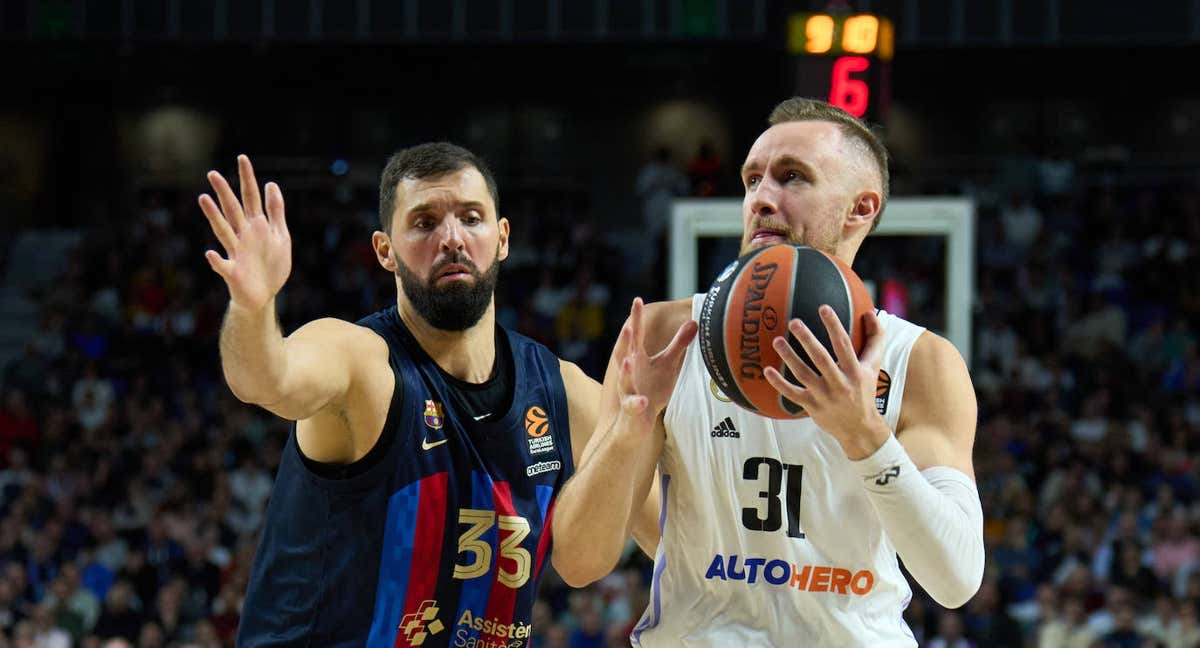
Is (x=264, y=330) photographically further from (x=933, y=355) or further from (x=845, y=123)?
(x=933, y=355)

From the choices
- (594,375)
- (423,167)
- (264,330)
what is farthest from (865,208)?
(594,375)

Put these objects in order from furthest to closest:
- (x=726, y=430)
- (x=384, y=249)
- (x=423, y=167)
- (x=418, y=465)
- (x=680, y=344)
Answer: (x=384, y=249) → (x=423, y=167) → (x=418, y=465) → (x=726, y=430) → (x=680, y=344)

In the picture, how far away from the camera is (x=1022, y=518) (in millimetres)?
12188

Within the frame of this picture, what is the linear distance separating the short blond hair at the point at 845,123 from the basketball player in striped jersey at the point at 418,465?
3.52ft

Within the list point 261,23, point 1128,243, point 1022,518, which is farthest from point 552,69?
point 1022,518

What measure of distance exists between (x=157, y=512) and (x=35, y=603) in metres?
1.32

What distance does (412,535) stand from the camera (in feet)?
14.2

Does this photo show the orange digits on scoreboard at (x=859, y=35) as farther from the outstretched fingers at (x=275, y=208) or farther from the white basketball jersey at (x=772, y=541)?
the outstretched fingers at (x=275, y=208)

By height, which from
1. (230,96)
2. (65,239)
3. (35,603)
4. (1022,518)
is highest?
(230,96)

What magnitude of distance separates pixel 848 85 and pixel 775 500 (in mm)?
4365

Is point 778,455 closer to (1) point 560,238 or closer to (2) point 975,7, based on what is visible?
(1) point 560,238

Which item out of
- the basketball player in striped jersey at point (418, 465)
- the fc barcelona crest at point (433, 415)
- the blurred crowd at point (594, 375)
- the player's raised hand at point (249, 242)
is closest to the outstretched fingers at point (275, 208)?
the player's raised hand at point (249, 242)

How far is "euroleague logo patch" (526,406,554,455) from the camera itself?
462 centimetres

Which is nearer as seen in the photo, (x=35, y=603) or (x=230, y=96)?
(x=35, y=603)
